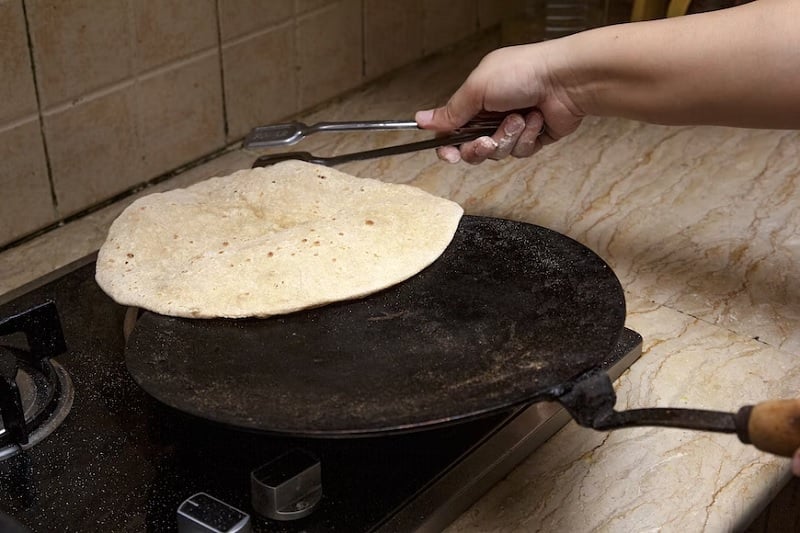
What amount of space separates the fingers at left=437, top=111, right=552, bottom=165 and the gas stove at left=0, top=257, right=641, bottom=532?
0.34 meters

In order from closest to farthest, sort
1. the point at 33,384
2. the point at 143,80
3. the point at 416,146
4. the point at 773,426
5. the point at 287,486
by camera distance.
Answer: the point at 773,426
the point at 287,486
the point at 33,384
the point at 416,146
the point at 143,80

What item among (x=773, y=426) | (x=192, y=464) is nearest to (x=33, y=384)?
(x=192, y=464)

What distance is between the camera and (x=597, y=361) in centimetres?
79

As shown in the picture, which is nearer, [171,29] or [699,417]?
[699,417]

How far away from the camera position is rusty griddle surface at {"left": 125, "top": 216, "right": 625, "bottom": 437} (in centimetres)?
75

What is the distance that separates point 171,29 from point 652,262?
2.34ft

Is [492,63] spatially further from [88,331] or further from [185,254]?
[88,331]

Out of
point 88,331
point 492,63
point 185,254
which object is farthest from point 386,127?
point 88,331

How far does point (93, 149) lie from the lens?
4.21ft

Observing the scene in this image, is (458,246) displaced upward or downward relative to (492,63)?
downward

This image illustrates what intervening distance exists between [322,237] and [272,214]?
10 cm

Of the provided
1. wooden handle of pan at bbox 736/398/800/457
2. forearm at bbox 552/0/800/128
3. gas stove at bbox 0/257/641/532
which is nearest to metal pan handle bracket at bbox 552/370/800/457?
wooden handle of pan at bbox 736/398/800/457

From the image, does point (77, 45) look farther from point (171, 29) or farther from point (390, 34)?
point (390, 34)

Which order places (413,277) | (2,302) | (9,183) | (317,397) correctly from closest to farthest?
(317,397) → (413,277) → (2,302) → (9,183)
